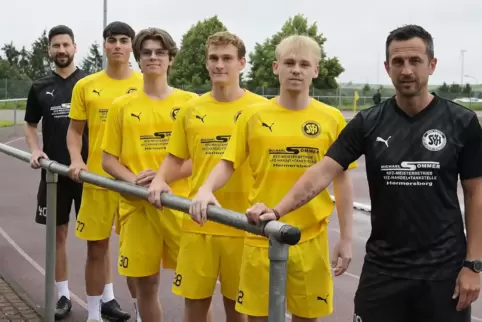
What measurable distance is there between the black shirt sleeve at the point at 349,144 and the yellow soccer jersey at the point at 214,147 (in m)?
0.73

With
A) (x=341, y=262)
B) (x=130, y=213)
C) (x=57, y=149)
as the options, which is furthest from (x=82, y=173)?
(x=341, y=262)

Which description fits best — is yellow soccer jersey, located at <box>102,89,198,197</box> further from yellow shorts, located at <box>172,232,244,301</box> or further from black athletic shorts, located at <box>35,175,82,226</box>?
black athletic shorts, located at <box>35,175,82,226</box>

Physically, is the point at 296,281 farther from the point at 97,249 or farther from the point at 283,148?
the point at 97,249

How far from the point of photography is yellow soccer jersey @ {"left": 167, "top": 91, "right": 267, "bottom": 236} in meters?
3.57

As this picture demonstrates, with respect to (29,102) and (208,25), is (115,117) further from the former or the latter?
(208,25)

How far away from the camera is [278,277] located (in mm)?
2221

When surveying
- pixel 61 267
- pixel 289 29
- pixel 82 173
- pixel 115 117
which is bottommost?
pixel 61 267

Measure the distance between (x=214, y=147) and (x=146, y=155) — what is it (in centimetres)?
65

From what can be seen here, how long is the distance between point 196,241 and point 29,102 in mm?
2462

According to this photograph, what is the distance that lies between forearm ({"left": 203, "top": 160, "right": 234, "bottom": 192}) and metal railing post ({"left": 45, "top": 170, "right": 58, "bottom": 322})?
4.83ft

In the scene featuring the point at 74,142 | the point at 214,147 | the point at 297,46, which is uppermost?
the point at 297,46

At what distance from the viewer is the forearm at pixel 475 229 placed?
2.69 m

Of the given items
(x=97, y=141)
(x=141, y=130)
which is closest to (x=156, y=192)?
(x=141, y=130)

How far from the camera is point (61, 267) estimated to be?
5.25m
